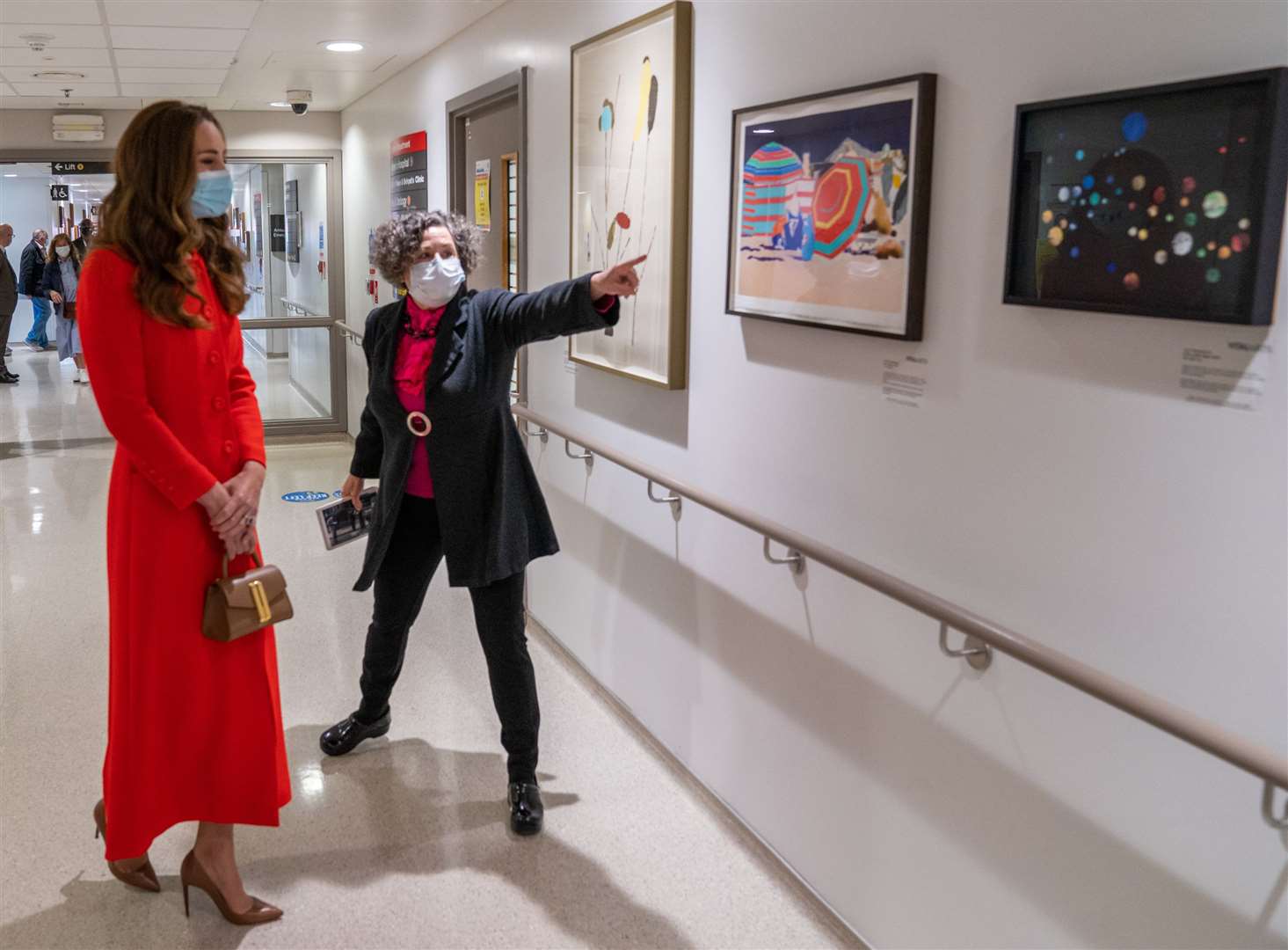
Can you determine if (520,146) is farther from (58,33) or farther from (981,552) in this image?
(981,552)

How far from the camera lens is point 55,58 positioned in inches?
230

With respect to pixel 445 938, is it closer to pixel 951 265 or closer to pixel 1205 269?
pixel 951 265

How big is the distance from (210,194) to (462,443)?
854 millimetres

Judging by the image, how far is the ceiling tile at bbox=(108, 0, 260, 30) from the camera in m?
4.49

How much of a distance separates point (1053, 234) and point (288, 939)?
2.22m

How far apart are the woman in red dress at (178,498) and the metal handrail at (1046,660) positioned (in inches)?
45.6

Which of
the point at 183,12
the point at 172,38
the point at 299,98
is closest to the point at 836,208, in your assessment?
the point at 183,12

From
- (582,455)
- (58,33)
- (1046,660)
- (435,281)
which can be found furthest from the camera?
(58,33)

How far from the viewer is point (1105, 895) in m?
1.85

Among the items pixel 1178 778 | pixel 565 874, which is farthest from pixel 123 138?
pixel 1178 778

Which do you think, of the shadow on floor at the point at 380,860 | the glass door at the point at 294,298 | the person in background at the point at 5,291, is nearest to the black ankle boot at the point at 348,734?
the shadow on floor at the point at 380,860

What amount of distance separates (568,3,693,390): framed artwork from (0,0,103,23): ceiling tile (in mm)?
2155

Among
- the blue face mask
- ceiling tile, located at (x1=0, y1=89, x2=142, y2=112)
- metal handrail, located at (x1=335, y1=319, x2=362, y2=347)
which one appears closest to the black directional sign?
ceiling tile, located at (x1=0, y1=89, x2=142, y2=112)

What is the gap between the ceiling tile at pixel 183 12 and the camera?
4488 mm
